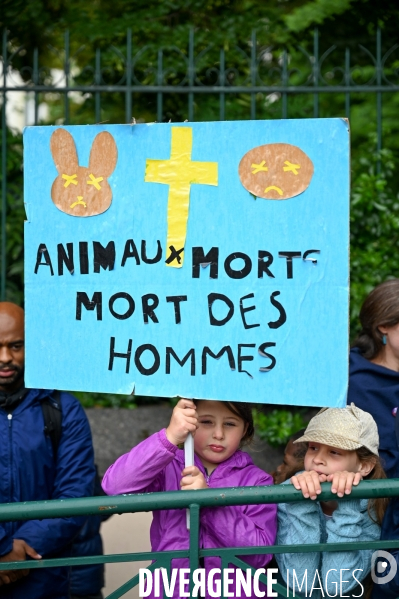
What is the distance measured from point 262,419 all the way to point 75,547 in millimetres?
2108

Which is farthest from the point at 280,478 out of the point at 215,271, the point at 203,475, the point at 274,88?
the point at 274,88

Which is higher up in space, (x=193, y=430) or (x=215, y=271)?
(x=215, y=271)

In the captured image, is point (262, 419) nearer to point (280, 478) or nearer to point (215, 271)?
point (280, 478)

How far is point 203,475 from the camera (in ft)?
7.93

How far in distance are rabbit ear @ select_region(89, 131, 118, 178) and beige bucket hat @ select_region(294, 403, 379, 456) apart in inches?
38.3

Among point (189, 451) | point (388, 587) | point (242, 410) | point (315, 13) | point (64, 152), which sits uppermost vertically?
point (315, 13)

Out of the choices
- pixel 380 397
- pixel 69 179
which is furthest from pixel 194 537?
pixel 380 397

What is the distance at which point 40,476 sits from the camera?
3102 millimetres

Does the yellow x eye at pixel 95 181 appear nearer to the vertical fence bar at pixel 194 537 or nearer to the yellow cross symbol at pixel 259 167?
the yellow cross symbol at pixel 259 167

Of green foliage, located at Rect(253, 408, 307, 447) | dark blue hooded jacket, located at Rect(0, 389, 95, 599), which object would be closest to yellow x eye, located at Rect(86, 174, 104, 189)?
dark blue hooded jacket, located at Rect(0, 389, 95, 599)

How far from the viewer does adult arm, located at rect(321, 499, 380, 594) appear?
2.42 m

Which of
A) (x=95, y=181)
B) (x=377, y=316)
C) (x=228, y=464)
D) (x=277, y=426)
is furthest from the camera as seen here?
(x=277, y=426)

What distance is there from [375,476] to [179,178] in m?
1.09

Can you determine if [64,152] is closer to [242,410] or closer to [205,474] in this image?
[242,410]
